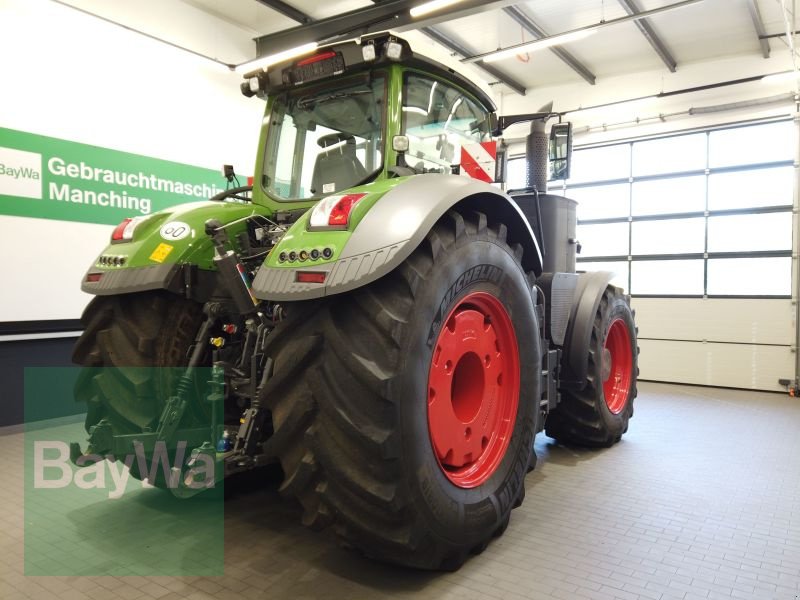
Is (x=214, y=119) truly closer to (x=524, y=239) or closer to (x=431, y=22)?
(x=431, y=22)

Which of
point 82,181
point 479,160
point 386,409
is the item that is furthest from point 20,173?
point 386,409

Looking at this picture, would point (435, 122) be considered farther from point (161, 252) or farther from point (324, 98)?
point (161, 252)

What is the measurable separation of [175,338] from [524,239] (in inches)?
68.3

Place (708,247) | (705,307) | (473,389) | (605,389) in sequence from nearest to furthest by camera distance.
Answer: (473,389) < (605,389) < (705,307) < (708,247)

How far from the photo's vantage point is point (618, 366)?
4.62 m

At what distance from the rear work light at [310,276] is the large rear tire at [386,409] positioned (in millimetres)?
109

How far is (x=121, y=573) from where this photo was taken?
7.18 ft

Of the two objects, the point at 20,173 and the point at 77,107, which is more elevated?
the point at 77,107

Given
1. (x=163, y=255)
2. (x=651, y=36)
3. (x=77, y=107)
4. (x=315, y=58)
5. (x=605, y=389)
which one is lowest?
(x=605, y=389)

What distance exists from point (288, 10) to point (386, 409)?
6.59m

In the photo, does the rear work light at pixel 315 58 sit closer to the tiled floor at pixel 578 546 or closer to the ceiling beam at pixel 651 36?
the tiled floor at pixel 578 546

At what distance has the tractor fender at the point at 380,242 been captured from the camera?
176cm

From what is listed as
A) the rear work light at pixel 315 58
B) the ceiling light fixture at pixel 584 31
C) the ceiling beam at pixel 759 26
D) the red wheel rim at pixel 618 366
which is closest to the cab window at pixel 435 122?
the rear work light at pixel 315 58

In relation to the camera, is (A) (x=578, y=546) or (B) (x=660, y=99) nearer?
(A) (x=578, y=546)
